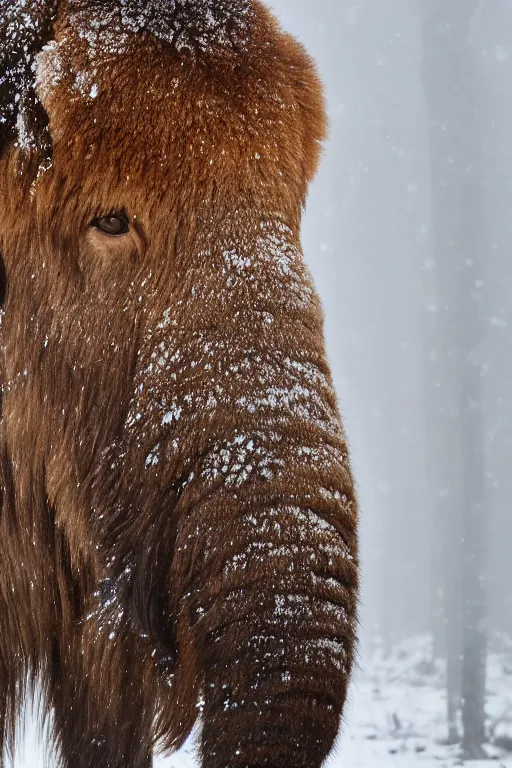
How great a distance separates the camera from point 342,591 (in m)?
0.95

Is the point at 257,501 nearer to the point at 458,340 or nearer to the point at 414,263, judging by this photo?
the point at 458,340

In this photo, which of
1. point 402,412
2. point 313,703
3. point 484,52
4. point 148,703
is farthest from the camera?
point 402,412

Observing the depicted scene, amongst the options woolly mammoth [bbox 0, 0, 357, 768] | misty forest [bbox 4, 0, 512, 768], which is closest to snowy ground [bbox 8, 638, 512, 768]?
misty forest [bbox 4, 0, 512, 768]

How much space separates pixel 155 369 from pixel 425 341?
71.0 inches

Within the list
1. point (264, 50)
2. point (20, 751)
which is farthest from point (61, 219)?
point (20, 751)

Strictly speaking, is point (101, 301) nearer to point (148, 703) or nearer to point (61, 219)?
point (61, 219)

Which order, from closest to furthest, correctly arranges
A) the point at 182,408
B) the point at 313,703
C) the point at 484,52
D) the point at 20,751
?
the point at 313,703
the point at 182,408
the point at 20,751
the point at 484,52

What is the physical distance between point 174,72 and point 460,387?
1.60 m

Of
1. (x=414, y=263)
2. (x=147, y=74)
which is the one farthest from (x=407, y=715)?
(x=147, y=74)

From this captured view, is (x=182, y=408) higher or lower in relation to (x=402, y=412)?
lower

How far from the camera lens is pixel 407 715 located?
7.57ft

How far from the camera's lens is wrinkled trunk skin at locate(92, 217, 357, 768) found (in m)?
0.90

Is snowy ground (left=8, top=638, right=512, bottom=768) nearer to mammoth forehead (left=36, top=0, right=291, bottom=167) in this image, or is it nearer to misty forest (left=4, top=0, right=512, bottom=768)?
misty forest (left=4, top=0, right=512, bottom=768)

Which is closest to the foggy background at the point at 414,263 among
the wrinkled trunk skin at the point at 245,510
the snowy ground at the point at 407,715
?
the snowy ground at the point at 407,715
